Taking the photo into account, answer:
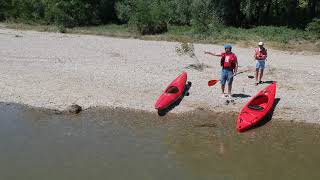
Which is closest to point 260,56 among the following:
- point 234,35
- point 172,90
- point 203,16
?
point 172,90

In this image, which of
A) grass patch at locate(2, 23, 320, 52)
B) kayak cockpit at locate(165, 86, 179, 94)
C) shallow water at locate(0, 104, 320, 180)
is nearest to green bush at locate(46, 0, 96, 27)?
grass patch at locate(2, 23, 320, 52)

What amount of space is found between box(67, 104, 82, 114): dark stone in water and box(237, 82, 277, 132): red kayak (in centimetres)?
510

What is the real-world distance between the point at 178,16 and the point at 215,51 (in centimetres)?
1126

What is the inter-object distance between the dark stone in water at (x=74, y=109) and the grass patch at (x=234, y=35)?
14.4 meters

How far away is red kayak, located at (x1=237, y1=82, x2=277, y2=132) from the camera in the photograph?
1503 centimetres

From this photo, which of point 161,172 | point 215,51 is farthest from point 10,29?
point 161,172

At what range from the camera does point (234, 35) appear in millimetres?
31469

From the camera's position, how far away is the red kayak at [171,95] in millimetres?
16594

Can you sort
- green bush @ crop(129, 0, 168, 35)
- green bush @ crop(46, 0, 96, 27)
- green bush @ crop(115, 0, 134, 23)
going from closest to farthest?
green bush @ crop(129, 0, 168, 35), green bush @ crop(46, 0, 96, 27), green bush @ crop(115, 0, 134, 23)

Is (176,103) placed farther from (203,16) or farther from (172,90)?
(203,16)

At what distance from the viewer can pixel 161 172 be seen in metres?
11.7

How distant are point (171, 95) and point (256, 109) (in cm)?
287

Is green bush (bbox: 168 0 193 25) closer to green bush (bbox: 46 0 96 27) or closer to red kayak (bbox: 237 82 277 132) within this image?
green bush (bbox: 46 0 96 27)

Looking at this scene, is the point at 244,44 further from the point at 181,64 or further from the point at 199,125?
the point at 199,125
